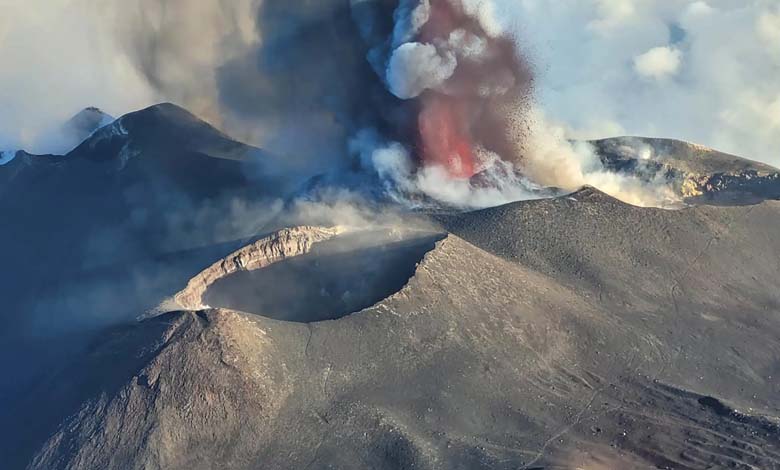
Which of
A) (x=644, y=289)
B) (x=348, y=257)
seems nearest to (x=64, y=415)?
(x=348, y=257)

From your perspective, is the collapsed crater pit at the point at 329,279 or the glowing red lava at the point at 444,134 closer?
the collapsed crater pit at the point at 329,279

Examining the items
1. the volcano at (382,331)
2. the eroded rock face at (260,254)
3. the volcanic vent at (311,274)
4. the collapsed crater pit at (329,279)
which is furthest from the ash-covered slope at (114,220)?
the collapsed crater pit at (329,279)

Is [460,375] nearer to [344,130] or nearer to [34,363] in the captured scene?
[34,363]

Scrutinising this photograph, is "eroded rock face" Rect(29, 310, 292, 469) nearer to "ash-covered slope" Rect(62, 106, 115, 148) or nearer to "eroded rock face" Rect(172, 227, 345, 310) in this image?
"eroded rock face" Rect(172, 227, 345, 310)

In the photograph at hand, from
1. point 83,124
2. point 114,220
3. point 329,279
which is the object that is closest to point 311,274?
point 329,279

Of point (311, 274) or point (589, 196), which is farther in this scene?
point (589, 196)

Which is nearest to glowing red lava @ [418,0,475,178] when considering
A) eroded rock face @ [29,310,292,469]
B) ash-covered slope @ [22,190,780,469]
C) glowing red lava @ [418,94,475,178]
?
glowing red lava @ [418,94,475,178]

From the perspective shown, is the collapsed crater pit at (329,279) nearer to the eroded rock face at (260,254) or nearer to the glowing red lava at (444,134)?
→ the eroded rock face at (260,254)

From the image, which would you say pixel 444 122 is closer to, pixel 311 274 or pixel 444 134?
pixel 444 134
